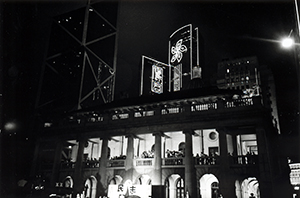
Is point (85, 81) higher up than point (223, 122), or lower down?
higher up

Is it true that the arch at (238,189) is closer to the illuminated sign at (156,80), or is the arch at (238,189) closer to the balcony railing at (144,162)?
the balcony railing at (144,162)

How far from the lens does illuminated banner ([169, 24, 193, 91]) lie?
84312 mm

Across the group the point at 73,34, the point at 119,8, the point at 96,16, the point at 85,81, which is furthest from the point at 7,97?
the point at 119,8

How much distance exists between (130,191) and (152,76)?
60.0 m

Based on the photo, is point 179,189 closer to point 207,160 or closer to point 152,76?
point 207,160

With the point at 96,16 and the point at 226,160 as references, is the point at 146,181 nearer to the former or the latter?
the point at 226,160

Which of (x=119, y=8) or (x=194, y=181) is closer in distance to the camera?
(x=194, y=181)

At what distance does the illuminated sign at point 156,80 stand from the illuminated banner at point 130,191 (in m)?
56.7

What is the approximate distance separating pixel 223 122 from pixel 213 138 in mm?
6799

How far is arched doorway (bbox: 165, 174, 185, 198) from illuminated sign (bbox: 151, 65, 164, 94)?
166 feet

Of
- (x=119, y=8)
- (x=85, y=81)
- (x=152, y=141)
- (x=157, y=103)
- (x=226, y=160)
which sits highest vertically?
(x=119, y=8)

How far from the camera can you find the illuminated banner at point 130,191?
23203mm

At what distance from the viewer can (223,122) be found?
89.7ft

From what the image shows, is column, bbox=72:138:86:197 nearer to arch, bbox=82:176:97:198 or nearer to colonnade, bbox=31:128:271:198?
colonnade, bbox=31:128:271:198
